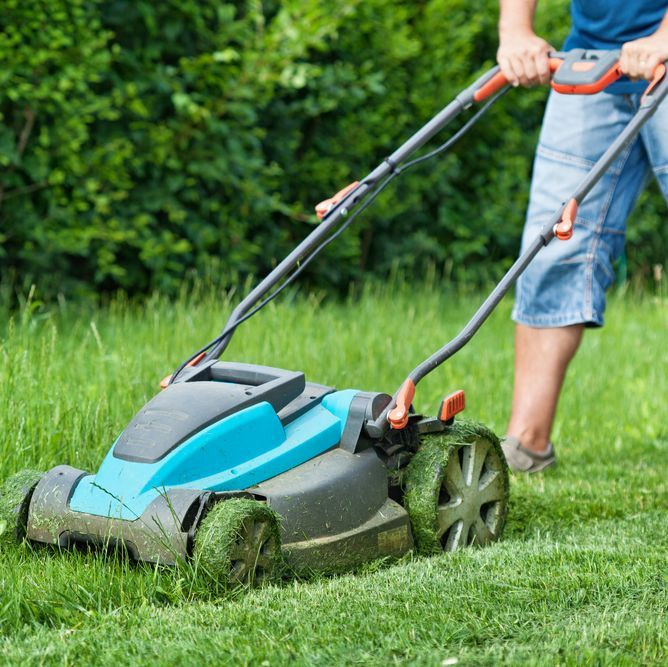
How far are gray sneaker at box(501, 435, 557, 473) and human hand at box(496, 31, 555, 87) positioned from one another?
1.18m

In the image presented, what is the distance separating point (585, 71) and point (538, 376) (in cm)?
106

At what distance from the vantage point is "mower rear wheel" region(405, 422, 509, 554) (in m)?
2.93

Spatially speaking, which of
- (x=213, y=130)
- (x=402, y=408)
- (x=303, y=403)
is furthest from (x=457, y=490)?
(x=213, y=130)

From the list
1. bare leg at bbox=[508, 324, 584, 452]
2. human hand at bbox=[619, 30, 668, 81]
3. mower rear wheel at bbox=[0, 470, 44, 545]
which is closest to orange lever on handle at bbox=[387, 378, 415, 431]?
mower rear wheel at bbox=[0, 470, 44, 545]

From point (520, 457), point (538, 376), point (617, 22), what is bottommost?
point (520, 457)

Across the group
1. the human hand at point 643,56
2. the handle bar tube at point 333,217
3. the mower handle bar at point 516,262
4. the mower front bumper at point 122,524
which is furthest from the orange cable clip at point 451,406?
the human hand at point 643,56

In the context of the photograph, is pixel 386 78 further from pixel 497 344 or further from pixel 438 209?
pixel 497 344

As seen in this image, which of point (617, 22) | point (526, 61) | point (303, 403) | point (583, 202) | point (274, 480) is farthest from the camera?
point (583, 202)

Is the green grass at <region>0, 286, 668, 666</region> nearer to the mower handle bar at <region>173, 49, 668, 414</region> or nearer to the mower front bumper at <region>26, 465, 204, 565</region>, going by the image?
the mower front bumper at <region>26, 465, 204, 565</region>

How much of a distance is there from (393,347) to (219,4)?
1.84 metres

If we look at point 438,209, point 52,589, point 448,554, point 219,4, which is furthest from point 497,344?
point 52,589

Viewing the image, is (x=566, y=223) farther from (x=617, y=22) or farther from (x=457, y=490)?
(x=617, y=22)

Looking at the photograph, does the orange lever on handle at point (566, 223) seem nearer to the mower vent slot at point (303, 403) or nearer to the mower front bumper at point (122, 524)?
the mower vent slot at point (303, 403)

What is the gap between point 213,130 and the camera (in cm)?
582
